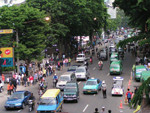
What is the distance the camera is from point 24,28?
4506 cm

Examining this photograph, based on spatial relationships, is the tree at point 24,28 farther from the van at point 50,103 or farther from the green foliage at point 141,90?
the green foliage at point 141,90

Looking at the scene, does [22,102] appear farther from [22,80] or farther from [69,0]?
[69,0]

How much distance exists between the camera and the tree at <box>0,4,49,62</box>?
42906 mm

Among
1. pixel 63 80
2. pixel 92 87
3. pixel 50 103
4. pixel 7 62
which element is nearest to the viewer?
pixel 50 103

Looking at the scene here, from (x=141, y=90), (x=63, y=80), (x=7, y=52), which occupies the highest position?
(x=7, y=52)

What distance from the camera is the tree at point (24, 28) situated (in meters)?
42.9

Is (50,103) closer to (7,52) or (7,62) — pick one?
(7,62)

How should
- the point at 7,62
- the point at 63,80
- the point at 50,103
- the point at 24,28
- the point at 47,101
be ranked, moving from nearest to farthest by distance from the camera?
the point at 50,103 → the point at 47,101 → the point at 63,80 → the point at 7,62 → the point at 24,28

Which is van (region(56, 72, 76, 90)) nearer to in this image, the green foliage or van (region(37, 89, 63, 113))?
van (region(37, 89, 63, 113))

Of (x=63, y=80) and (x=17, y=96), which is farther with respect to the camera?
(x=63, y=80)

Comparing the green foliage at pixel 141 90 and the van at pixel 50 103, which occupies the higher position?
the green foliage at pixel 141 90

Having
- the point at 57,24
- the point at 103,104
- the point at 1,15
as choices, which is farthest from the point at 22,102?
the point at 57,24

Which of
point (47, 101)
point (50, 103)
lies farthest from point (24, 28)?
point (50, 103)

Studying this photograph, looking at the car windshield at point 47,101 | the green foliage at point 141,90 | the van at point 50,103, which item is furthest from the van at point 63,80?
the green foliage at point 141,90
